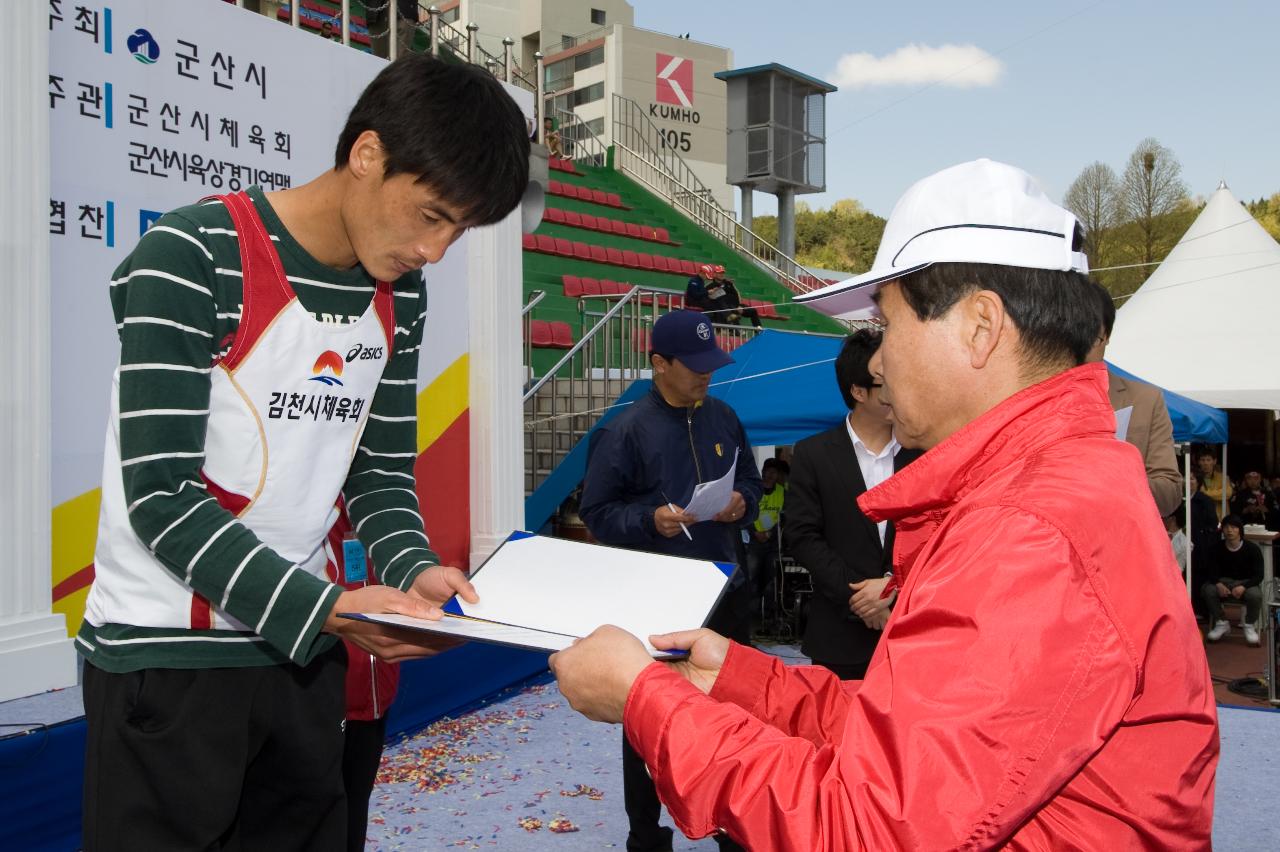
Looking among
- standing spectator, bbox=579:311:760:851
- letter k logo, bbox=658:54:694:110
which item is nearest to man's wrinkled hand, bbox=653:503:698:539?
standing spectator, bbox=579:311:760:851

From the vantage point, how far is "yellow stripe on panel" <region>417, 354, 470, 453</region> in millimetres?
5398

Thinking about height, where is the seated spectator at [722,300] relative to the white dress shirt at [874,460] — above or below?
above

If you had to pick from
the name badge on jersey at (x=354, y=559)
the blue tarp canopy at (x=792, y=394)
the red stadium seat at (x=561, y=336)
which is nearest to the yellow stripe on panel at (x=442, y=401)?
the blue tarp canopy at (x=792, y=394)

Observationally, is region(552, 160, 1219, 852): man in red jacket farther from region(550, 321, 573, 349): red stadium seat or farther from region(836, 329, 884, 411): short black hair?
region(550, 321, 573, 349): red stadium seat

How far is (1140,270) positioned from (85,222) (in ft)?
87.8

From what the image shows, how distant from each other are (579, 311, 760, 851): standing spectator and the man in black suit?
0.83ft

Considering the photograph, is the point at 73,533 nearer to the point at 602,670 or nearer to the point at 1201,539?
the point at 602,670

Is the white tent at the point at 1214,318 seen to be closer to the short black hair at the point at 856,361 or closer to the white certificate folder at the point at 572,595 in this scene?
the short black hair at the point at 856,361

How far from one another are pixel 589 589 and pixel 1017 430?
0.66 metres

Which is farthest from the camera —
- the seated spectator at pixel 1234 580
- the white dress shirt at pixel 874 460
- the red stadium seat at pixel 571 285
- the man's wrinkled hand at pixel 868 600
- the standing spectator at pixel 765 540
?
the red stadium seat at pixel 571 285

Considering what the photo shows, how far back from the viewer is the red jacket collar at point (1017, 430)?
101 cm

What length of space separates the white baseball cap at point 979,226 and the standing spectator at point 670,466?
220 centimetres

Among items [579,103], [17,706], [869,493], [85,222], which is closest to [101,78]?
[85,222]

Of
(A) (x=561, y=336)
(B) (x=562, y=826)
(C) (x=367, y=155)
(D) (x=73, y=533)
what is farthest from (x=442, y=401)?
(A) (x=561, y=336)
